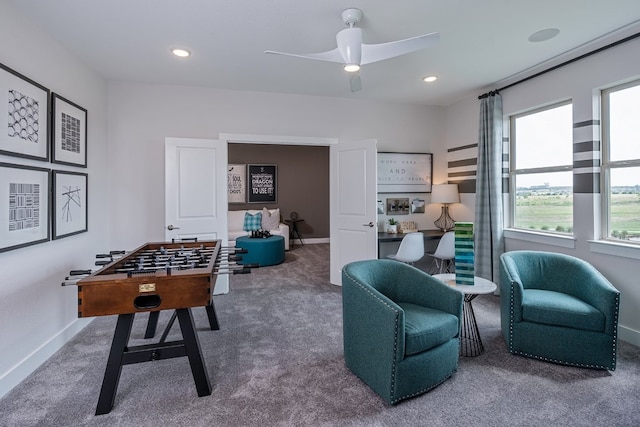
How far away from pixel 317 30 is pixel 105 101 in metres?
2.75

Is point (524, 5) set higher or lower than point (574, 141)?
higher

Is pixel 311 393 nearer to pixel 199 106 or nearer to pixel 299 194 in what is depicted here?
pixel 199 106

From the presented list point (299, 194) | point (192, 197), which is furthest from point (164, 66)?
Answer: point (299, 194)

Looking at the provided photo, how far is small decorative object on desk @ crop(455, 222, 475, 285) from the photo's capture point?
2.66 metres

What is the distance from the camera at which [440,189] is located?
4.82 m

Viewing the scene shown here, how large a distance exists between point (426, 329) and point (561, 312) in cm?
114

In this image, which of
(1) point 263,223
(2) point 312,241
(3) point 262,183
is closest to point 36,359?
(1) point 263,223

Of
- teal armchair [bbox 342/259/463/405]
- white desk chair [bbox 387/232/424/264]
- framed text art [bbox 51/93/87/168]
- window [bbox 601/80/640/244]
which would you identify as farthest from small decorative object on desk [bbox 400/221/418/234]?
framed text art [bbox 51/93/87/168]

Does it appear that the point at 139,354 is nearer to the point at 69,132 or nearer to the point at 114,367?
the point at 114,367

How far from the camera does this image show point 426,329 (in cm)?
206

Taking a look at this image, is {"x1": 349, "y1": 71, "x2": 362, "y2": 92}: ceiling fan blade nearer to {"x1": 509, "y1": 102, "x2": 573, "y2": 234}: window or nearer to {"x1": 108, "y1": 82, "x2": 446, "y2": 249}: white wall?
{"x1": 108, "y1": 82, "x2": 446, "y2": 249}: white wall

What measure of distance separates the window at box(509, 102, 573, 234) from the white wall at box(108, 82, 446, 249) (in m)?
1.87

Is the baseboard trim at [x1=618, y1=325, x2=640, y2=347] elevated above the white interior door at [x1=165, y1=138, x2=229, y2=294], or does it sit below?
below

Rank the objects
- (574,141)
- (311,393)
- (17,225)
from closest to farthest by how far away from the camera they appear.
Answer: (311,393), (17,225), (574,141)
